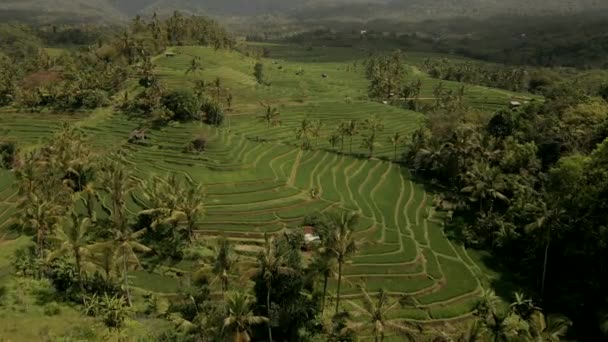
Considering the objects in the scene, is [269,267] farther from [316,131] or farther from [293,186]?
[316,131]

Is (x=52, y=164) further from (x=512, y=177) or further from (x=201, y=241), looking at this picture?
(x=512, y=177)

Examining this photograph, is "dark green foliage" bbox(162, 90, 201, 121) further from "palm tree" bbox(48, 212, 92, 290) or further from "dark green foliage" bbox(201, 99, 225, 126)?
"palm tree" bbox(48, 212, 92, 290)

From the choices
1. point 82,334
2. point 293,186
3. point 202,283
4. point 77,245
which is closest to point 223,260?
point 202,283

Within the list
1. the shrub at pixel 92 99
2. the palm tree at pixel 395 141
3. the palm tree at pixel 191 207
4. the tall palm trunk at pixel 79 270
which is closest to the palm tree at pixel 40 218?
the tall palm trunk at pixel 79 270

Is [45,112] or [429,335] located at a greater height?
[45,112]

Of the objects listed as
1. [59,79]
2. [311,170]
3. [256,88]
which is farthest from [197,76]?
[311,170]
